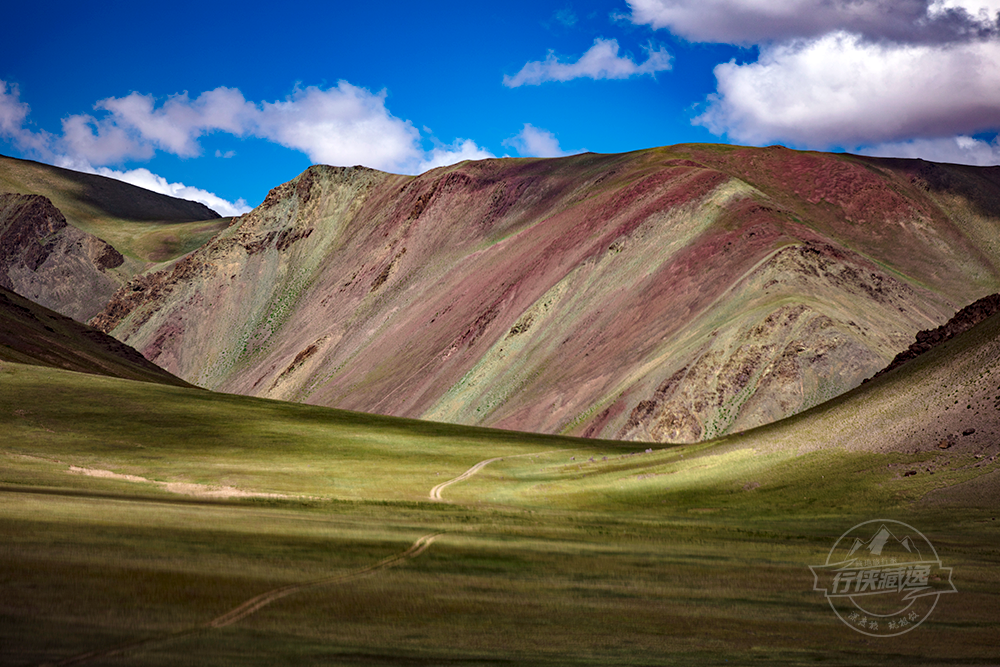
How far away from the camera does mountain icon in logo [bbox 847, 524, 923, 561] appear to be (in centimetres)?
2269

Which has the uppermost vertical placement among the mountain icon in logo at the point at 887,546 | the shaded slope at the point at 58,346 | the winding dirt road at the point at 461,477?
the shaded slope at the point at 58,346

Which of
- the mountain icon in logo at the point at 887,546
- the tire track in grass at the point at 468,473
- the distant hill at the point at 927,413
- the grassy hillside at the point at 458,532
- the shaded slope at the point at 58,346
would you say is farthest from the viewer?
the shaded slope at the point at 58,346

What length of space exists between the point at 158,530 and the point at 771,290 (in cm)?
6421

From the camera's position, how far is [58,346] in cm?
7225

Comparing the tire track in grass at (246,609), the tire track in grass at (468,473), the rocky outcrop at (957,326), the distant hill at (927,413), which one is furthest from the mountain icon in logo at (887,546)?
the rocky outcrop at (957,326)

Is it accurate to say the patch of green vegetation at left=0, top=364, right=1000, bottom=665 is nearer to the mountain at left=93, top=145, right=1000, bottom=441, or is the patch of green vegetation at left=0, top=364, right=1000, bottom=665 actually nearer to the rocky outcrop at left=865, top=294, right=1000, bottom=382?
the rocky outcrop at left=865, top=294, right=1000, bottom=382

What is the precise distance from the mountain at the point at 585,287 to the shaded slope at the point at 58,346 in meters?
29.9

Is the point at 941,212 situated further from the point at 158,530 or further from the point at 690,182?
the point at 158,530

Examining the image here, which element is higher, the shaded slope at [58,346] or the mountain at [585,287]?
the mountain at [585,287]

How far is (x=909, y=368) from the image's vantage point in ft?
139

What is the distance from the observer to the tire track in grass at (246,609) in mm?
10195

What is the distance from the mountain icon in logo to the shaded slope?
4907 cm

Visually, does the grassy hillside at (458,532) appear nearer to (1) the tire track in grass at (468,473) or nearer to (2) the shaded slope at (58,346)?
(1) the tire track in grass at (468,473)

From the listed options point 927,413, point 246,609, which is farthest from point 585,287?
point 246,609
